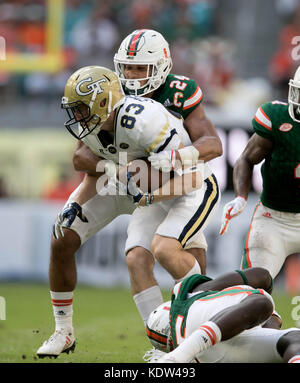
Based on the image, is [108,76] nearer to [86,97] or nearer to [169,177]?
[86,97]

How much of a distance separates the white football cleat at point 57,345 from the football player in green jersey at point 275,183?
1.18m

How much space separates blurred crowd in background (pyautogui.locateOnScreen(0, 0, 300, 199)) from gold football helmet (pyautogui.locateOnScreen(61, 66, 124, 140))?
21.8 ft

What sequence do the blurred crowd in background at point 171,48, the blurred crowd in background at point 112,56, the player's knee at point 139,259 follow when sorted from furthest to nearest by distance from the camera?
the blurred crowd in background at point 171,48 → the blurred crowd in background at point 112,56 → the player's knee at point 139,259

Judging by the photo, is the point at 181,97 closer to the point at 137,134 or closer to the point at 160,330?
Answer: the point at 137,134

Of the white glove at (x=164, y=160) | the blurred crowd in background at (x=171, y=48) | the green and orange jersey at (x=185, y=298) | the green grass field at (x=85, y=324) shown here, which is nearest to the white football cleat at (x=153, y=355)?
the green grass field at (x=85, y=324)

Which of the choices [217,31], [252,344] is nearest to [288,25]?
[217,31]

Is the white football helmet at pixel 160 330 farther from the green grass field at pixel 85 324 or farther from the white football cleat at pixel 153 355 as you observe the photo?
the green grass field at pixel 85 324

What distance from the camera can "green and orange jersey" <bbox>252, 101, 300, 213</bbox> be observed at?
16.9ft

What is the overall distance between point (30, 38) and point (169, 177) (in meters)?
8.24

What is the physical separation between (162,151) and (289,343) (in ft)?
4.74

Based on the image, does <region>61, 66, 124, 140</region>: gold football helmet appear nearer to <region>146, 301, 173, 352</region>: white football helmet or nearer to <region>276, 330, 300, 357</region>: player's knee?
<region>146, 301, 173, 352</region>: white football helmet

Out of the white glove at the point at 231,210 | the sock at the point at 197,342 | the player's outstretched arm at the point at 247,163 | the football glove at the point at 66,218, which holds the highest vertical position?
the player's outstretched arm at the point at 247,163

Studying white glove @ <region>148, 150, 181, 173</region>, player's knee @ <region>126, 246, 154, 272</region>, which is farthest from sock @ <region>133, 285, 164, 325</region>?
white glove @ <region>148, 150, 181, 173</region>

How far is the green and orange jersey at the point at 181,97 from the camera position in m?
5.24
